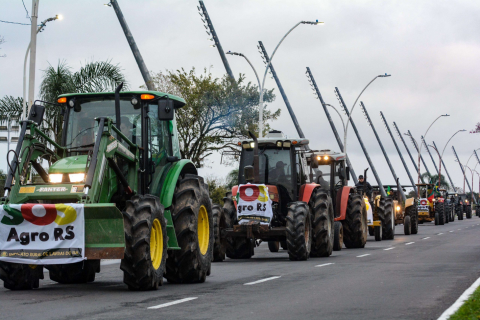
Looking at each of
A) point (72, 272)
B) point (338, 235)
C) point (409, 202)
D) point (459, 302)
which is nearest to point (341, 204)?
point (338, 235)

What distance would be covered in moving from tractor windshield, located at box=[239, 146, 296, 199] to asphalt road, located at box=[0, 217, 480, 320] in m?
3.12

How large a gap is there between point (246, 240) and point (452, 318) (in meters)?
11.8

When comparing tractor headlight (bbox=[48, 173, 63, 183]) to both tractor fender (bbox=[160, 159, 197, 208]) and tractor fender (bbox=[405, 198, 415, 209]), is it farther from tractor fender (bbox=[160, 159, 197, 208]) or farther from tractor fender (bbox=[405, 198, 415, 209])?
tractor fender (bbox=[405, 198, 415, 209])

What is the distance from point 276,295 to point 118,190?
2.79 metres

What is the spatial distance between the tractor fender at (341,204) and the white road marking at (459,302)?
10.5m

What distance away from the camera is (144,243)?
10.8 m

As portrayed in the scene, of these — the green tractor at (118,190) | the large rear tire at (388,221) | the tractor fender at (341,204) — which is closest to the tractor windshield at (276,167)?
the tractor fender at (341,204)

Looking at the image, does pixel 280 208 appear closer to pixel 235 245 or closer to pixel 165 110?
pixel 235 245

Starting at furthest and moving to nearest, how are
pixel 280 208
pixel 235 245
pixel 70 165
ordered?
1. pixel 235 245
2. pixel 280 208
3. pixel 70 165

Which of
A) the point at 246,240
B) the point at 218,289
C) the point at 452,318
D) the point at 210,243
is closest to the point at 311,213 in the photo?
the point at 246,240

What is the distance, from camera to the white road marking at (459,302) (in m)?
8.99

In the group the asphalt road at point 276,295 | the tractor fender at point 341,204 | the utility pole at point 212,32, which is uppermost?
the utility pole at point 212,32

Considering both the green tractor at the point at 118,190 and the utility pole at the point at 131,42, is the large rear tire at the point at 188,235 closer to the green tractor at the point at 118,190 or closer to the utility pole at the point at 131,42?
the green tractor at the point at 118,190

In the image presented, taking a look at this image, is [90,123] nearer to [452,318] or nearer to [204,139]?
[452,318]
